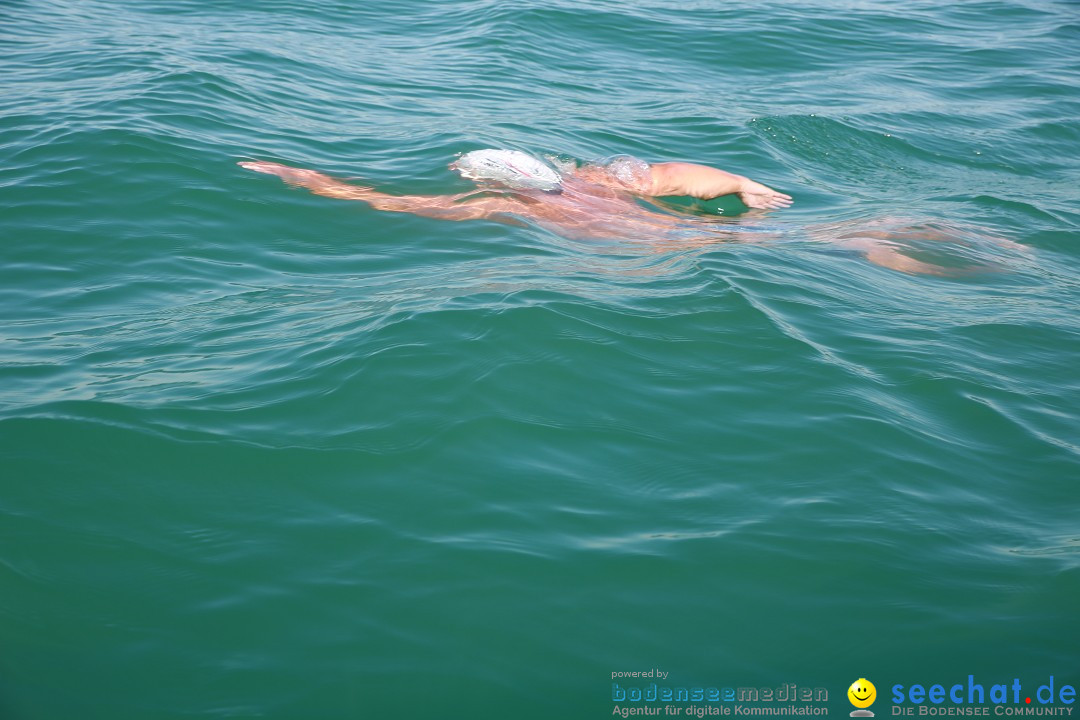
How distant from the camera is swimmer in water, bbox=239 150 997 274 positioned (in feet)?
23.1

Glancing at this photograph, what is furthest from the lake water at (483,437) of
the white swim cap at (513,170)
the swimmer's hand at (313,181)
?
the white swim cap at (513,170)

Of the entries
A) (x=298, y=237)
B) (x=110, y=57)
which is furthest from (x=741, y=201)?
(x=110, y=57)

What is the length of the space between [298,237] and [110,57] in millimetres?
5597

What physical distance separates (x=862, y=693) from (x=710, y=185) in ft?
17.5

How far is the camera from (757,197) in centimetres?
780

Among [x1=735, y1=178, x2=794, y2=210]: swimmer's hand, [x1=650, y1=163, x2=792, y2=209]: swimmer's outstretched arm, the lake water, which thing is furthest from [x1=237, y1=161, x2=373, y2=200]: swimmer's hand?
[x1=735, y1=178, x2=794, y2=210]: swimmer's hand

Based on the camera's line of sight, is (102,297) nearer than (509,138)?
Yes

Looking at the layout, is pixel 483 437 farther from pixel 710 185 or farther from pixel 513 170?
pixel 710 185

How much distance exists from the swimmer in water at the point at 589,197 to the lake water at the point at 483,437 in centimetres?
23

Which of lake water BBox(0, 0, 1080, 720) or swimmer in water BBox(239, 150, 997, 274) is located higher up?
swimmer in water BBox(239, 150, 997, 274)

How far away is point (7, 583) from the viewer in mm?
3545

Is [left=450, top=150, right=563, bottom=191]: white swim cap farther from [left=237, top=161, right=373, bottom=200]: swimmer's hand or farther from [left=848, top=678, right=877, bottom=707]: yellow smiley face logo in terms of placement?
[left=848, top=678, right=877, bottom=707]: yellow smiley face logo

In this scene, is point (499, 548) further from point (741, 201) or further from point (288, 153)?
point (288, 153)

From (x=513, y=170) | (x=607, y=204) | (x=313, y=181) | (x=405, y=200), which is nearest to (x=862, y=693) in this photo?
(x=607, y=204)
